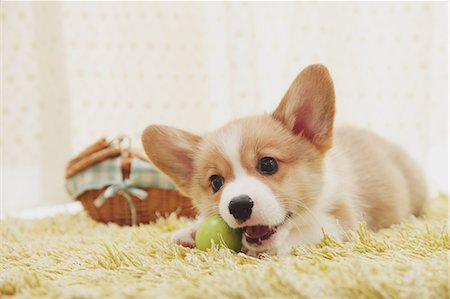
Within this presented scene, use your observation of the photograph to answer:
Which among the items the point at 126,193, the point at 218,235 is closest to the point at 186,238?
the point at 218,235

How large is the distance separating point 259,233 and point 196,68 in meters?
2.21

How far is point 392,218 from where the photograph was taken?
5.67 ft

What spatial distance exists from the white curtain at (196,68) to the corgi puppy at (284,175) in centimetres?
143

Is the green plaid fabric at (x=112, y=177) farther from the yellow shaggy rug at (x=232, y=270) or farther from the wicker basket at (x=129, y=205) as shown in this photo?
the yellow shaggy rug at (x=232, y=270)

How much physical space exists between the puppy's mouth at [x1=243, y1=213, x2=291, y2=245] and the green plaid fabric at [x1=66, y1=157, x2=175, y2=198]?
0.94 metres

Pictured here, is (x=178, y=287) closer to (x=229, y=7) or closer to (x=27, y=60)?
(x=229, y=7)

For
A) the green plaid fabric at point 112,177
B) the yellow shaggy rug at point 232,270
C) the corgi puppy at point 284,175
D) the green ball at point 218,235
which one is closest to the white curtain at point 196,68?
the green plaid fabric at point 112,177

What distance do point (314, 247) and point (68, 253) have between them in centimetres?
68

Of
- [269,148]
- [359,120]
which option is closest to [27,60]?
[359,120]

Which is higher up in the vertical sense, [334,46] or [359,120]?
[334,46]

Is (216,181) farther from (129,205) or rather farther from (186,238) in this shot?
(129,205)

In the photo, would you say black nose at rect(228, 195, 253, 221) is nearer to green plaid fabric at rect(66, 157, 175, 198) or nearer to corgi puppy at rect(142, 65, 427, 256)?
corgi puppy at rect(142, 65, 427, 256)

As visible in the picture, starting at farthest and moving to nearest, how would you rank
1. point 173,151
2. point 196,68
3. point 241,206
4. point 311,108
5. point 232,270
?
point 196,68 < point 173,151 < point 311,108 < point 241,206 < point 232,270

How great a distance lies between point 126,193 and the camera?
2164mm
